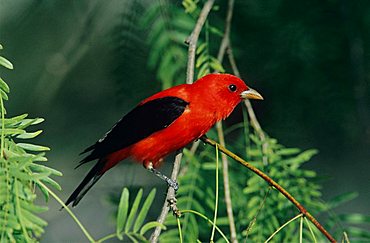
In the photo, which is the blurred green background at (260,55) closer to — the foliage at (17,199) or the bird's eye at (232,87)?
the bird's eye at (232,87)

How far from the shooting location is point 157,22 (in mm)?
3594

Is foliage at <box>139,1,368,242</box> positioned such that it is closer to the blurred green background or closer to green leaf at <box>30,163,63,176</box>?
the blurred green background

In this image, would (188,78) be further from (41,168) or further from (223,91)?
(41,168)

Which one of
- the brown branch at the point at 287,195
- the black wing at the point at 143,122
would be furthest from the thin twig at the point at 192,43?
the brown branch at the point at 287,195

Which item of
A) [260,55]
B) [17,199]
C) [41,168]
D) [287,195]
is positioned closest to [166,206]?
[287,195]

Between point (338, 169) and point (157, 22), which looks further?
point (338, 169)

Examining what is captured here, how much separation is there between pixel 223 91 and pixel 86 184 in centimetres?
72

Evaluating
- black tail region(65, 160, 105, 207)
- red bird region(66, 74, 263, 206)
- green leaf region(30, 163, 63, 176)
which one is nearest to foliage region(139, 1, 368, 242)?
red bird region(66, 74, 263, 206)

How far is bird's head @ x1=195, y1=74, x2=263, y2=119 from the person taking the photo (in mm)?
2992

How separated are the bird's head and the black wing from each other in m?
0.11

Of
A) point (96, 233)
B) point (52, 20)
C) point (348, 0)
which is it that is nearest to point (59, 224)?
point (96, 233)

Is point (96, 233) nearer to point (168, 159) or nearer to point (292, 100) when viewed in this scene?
point (168, 159)

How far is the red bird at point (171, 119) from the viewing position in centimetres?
293

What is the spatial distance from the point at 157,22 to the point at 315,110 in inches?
41.7
